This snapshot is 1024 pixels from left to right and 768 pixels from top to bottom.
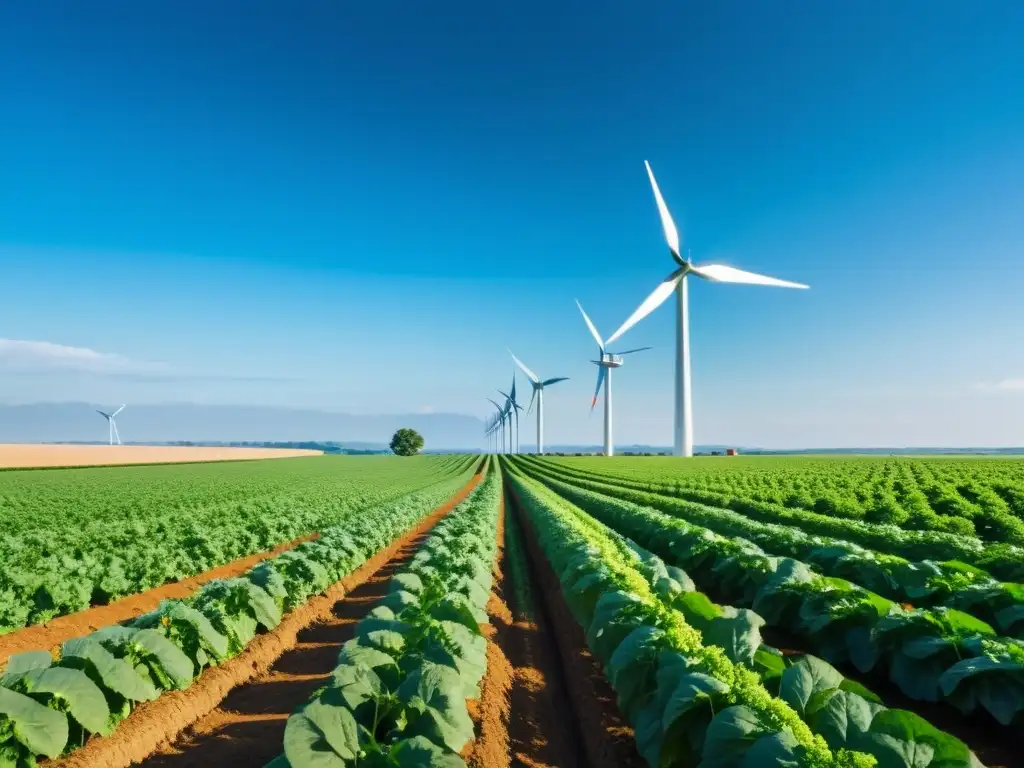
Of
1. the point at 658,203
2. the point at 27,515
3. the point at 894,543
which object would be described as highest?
the point at 658,203

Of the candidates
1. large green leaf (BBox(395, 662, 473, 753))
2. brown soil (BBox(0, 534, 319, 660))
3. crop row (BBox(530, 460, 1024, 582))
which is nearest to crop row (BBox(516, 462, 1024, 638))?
crop row (BBox(530, 460, 1024, 582))

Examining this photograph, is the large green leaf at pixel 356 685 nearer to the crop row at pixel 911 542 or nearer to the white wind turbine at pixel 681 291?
the crop row at pixel 911 542

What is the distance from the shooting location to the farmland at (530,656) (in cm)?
457

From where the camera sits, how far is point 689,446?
3120 inches

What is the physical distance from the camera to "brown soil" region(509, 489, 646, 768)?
21.0ft

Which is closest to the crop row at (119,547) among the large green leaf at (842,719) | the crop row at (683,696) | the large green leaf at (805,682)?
the crop row at (683,696)

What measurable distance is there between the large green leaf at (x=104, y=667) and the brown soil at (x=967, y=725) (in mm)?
7962

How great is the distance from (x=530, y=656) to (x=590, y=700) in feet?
7.44

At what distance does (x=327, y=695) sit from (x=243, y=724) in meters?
2.95

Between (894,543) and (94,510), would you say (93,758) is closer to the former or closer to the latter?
(894,543)

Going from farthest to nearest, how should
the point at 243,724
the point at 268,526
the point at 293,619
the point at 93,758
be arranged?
1. the point at 268,526
2. the point at 293,619
3. the point at 243,724
4. the point at 93,758

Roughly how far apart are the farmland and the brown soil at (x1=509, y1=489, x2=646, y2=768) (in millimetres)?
38

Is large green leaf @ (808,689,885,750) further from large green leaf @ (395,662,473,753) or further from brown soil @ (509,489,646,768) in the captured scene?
large green leaf @ (395,662,473,753)

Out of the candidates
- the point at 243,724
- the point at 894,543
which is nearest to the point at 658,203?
the point at 894,543
